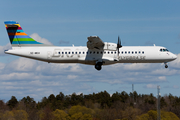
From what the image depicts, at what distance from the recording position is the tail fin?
122 ft

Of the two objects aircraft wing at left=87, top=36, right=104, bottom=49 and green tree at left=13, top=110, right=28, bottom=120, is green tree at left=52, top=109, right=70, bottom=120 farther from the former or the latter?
aircraft wing at left=87, top=36, right=104, bottom=49

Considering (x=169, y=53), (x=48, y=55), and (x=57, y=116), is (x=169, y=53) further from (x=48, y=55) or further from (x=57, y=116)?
(x=57, y=116)

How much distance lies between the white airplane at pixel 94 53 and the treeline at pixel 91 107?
41.3 m

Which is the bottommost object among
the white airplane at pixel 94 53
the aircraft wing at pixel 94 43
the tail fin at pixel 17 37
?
the white airplane at pixel 94 53

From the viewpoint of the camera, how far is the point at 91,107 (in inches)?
3359

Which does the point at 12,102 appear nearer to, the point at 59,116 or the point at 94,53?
the point at 59,116

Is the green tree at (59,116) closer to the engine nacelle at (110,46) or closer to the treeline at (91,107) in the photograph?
the treeline at (91,107)

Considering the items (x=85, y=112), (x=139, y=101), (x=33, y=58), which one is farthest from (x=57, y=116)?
(x=33, y=58)

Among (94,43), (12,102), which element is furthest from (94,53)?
(12,102)

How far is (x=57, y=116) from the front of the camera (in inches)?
2958

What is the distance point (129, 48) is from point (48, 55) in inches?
437

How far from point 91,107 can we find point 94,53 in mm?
52652

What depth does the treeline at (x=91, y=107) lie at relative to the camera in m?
76.2

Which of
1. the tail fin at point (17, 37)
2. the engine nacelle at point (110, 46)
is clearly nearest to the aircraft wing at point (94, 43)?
the engine nacelle at point (110, 46)
